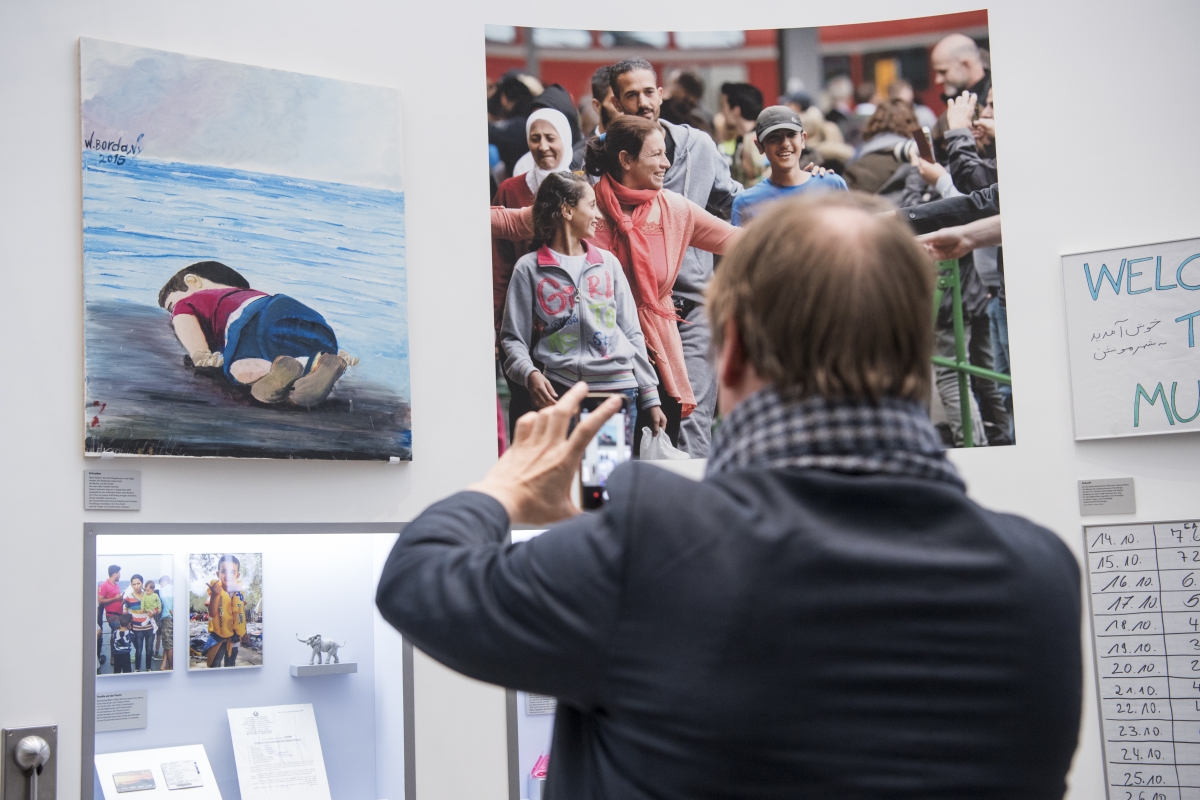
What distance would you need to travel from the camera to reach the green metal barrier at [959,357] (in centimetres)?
395

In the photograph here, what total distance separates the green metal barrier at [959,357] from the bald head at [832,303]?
3.10 metres

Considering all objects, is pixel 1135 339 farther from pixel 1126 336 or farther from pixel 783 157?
pixel 783 157

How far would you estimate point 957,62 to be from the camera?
4.14m

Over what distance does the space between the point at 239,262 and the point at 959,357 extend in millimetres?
2422

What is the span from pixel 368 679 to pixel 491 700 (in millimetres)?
381

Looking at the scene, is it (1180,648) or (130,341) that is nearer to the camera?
(130,341)

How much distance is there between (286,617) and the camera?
337 centimetres

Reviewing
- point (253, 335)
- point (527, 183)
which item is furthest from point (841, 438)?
point (527, 183)

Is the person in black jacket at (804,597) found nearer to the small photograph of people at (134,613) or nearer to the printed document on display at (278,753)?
the small photograph of people at (134,613)

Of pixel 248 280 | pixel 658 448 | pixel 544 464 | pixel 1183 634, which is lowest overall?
pixel 1183 634

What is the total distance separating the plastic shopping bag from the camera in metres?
3.86

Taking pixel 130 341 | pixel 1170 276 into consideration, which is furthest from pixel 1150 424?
pixel 130 341

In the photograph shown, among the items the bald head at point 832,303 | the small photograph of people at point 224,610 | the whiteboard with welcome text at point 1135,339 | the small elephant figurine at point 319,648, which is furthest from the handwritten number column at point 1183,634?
the bald head at point 832,303

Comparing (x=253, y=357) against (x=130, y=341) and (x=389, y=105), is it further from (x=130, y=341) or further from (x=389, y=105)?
(x=389, y=105)
